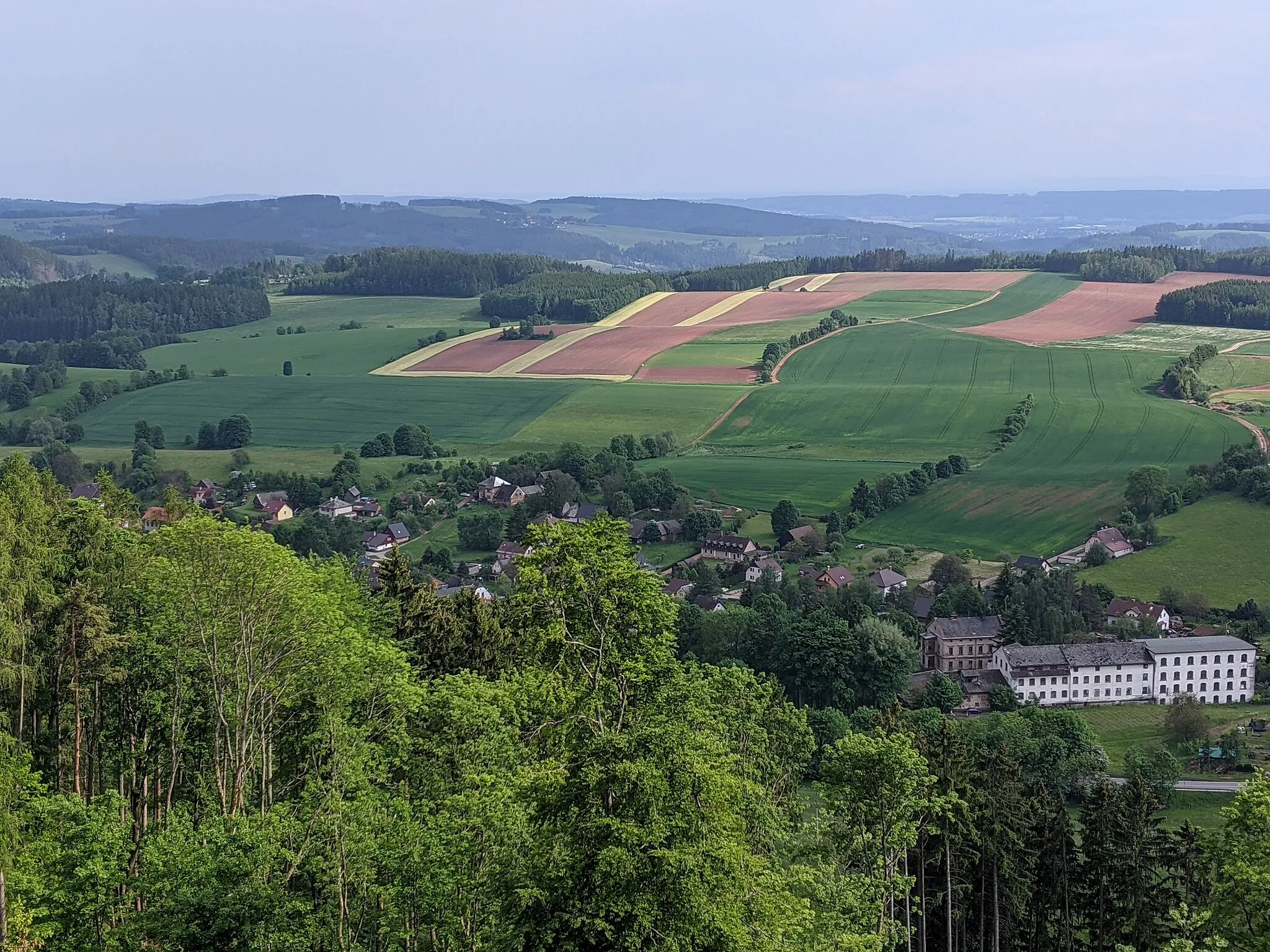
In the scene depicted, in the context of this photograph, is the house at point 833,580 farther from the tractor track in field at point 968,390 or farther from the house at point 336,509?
the house at point 336,509

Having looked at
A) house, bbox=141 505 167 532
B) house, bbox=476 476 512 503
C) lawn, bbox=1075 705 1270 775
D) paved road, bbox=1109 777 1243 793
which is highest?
house, bbox=141 505 167 532

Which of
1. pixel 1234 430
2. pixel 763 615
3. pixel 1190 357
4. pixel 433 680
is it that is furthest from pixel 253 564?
pixel 1190 357

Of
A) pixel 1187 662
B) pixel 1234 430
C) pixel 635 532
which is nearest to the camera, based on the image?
pixel 1187 662

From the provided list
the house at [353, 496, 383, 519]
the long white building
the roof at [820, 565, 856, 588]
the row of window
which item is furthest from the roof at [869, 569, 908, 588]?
the house at [353, 496, 383, 519]

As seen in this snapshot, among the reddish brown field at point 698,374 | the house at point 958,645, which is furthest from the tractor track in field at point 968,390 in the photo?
the house at point 958,645

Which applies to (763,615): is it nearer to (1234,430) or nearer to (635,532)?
(635,532)

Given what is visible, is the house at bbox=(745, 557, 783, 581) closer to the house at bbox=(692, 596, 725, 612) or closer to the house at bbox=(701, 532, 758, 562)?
the house at bbox=(701, 532, 758, 562)
